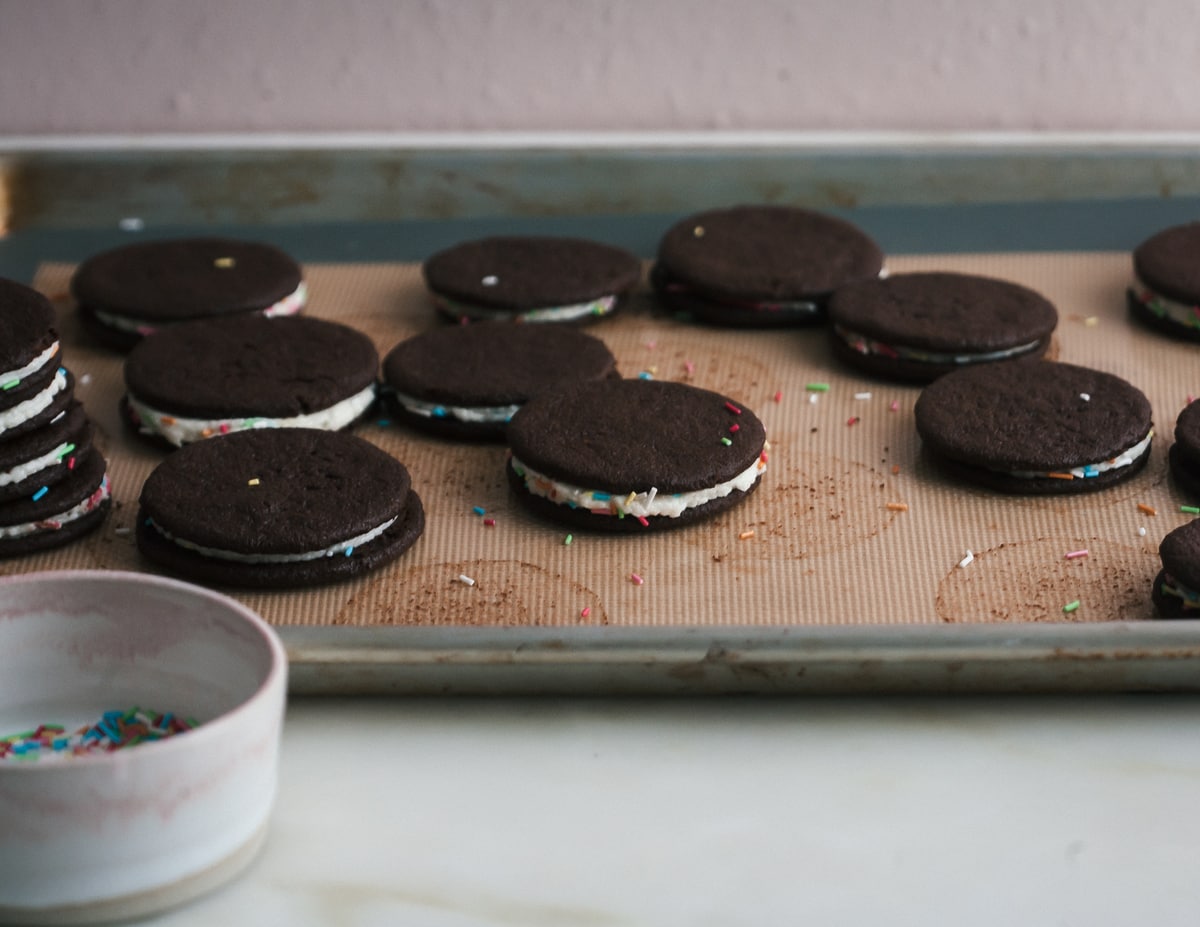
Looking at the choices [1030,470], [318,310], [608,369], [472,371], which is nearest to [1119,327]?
[1030,470]

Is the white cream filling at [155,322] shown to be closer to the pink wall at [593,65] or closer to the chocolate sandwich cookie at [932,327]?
the pink wall at [593,65]

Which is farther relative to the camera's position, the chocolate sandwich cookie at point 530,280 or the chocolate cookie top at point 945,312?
the chocolate sandwich cookie at point 530,280

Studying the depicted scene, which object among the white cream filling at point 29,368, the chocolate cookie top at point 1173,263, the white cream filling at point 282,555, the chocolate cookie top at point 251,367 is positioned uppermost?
the white cream filling at point 29,368

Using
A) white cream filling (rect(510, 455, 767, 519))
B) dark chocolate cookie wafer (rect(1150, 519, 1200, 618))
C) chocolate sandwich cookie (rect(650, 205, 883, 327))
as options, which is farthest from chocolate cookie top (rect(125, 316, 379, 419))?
dark chocolate cookie wafer (rect(1150, 519, 1200, 618))

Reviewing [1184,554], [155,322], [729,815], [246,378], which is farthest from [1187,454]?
[155,322]

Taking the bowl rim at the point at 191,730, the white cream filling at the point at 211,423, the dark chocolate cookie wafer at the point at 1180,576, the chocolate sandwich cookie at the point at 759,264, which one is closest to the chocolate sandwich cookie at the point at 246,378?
the white cream filling at the point at 211,423

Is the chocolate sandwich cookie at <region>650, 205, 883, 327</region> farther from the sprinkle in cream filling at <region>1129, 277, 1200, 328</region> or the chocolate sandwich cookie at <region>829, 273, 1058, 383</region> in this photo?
the sprinkle in cream filling at <region>1129, 277, 1200, 328</region>

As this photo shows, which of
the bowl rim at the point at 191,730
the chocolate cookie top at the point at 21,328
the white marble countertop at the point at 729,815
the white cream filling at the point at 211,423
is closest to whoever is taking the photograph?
the bowl rim at the point at 191,730
